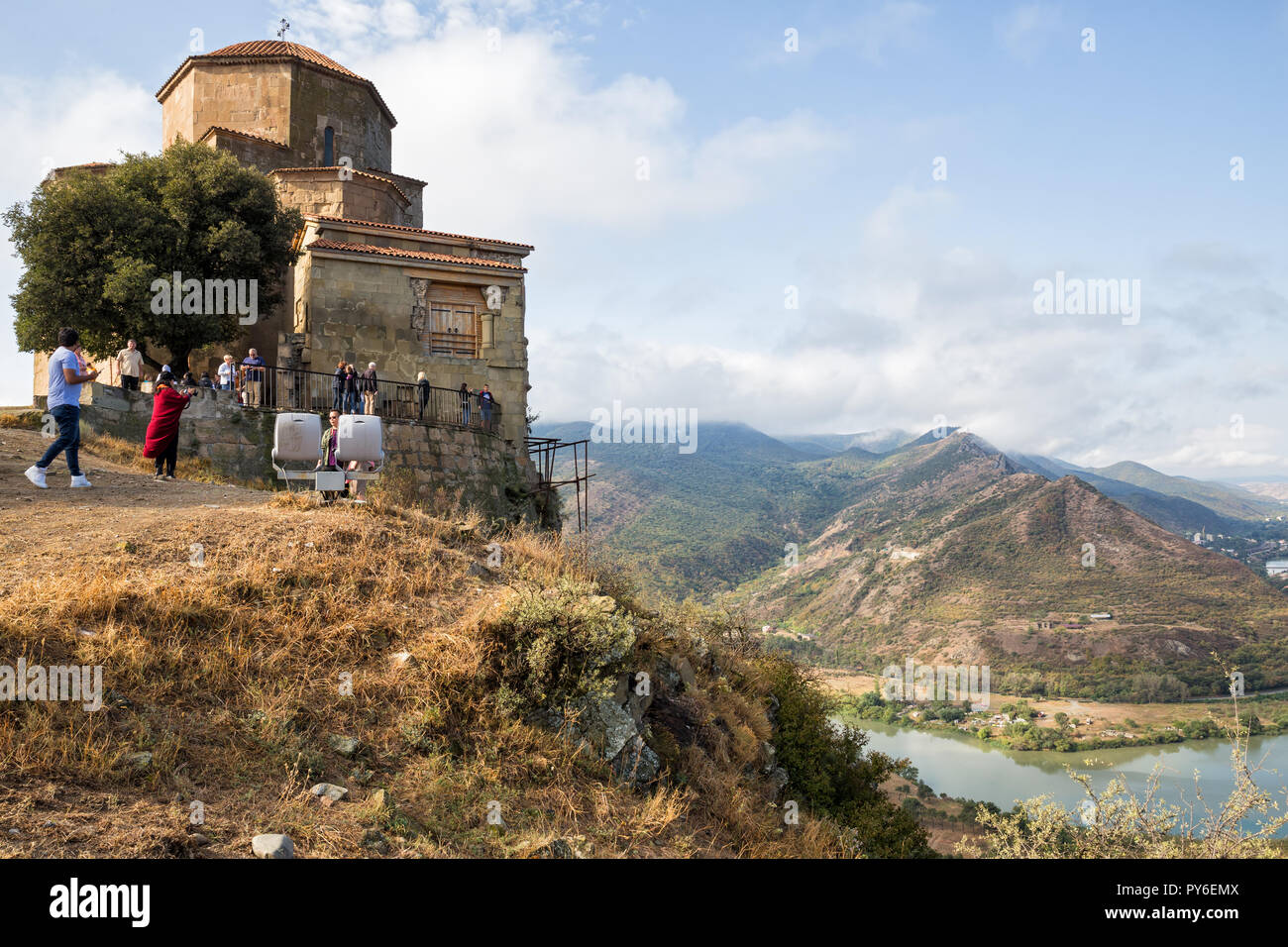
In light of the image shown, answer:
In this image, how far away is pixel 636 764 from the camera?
8.12 metres

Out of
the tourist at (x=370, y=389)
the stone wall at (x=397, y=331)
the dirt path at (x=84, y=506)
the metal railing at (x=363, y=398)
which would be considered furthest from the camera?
the stone wall at (x=397, y=331)

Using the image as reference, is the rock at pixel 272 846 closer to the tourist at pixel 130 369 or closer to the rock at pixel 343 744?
the rock at pixel 343 744

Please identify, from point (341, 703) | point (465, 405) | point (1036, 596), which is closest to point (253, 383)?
point (465, 405)

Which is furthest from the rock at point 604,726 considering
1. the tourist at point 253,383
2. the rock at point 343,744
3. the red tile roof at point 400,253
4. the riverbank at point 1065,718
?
the riverbank at point 1065,718

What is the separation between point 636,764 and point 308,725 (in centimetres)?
322

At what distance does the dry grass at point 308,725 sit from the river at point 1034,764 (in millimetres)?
52122

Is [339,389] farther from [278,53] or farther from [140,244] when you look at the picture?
[278,53]

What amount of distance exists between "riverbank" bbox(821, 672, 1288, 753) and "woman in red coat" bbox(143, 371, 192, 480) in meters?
50.1

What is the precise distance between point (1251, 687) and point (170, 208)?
276 ft

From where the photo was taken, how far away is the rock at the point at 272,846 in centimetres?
530

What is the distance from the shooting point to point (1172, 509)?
166m
